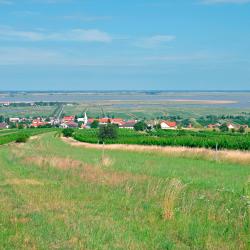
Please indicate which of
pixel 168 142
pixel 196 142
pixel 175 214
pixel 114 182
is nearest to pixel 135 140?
pixel 168 142

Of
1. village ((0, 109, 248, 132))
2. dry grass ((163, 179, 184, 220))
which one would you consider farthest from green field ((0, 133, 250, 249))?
village ((0, 109, 248, 132))

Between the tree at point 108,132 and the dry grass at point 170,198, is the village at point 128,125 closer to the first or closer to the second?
the tree at point 108,132

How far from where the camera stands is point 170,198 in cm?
1093

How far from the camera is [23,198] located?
484 inches

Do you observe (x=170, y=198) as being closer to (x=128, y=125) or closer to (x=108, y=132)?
(x=108, y=132)

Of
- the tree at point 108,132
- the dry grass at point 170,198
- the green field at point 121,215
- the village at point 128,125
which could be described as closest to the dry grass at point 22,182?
the green field at point 121,215

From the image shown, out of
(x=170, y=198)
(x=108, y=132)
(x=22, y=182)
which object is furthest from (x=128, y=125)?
(x=170, y=198)

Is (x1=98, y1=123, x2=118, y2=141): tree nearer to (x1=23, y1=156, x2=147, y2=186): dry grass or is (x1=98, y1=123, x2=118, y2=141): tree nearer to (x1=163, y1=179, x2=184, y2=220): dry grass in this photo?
(x1=23, y1=156, x2=147, y2=186): dry grass

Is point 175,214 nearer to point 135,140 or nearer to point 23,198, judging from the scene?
point 23,198

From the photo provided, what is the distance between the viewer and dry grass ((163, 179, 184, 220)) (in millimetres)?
9999

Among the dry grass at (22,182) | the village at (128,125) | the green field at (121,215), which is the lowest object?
the village at (128,125)

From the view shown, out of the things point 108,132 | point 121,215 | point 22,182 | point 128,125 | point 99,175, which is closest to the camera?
point 121,215

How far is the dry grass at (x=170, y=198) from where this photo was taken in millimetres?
9999

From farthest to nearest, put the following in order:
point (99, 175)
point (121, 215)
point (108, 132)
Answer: point (108, 132) < point (99, 175) < point (121, 215)
